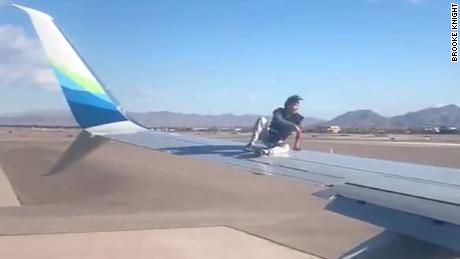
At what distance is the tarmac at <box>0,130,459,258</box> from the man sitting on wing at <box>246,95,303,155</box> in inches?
16.9

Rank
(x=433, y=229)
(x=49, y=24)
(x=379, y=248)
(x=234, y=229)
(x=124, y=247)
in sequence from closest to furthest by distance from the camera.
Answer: (x=433, y=229)
(x=379, y=248)
(x=49, y=24)
(x=124, y=247)
(x=234, y=229)

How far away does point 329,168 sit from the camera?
5.14 metres

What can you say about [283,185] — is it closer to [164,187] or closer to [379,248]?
[164,187]

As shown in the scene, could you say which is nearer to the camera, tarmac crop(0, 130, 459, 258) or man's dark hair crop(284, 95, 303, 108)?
man's dark hair crop(284, 95, 303, 108)

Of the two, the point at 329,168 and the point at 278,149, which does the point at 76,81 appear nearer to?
the point at 278,149

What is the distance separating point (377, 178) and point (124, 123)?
3500 mm

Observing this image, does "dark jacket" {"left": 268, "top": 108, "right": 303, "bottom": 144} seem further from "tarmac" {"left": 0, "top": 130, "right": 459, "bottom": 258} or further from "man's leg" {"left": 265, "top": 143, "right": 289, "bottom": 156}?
"tarmac" {"left": 0, "top": 130, "right": 459, "bottom": 258}

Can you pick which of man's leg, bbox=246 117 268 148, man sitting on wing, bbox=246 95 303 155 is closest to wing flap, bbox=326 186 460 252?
man sitting on wing, bbox=246 95 303 155

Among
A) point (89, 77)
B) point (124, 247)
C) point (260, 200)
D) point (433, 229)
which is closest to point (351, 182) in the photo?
point (433, 229)

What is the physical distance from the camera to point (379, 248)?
398 cm

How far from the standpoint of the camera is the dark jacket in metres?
5.54

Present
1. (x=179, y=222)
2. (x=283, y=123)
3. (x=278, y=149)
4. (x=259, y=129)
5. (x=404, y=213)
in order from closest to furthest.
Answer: (x=404, y=213)
(x=283, y=123)
(x=278, y=149)
(x=259, y=129)
(x=179, y=222)

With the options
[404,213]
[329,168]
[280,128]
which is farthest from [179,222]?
[404,213]

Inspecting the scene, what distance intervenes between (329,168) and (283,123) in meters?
0.72
